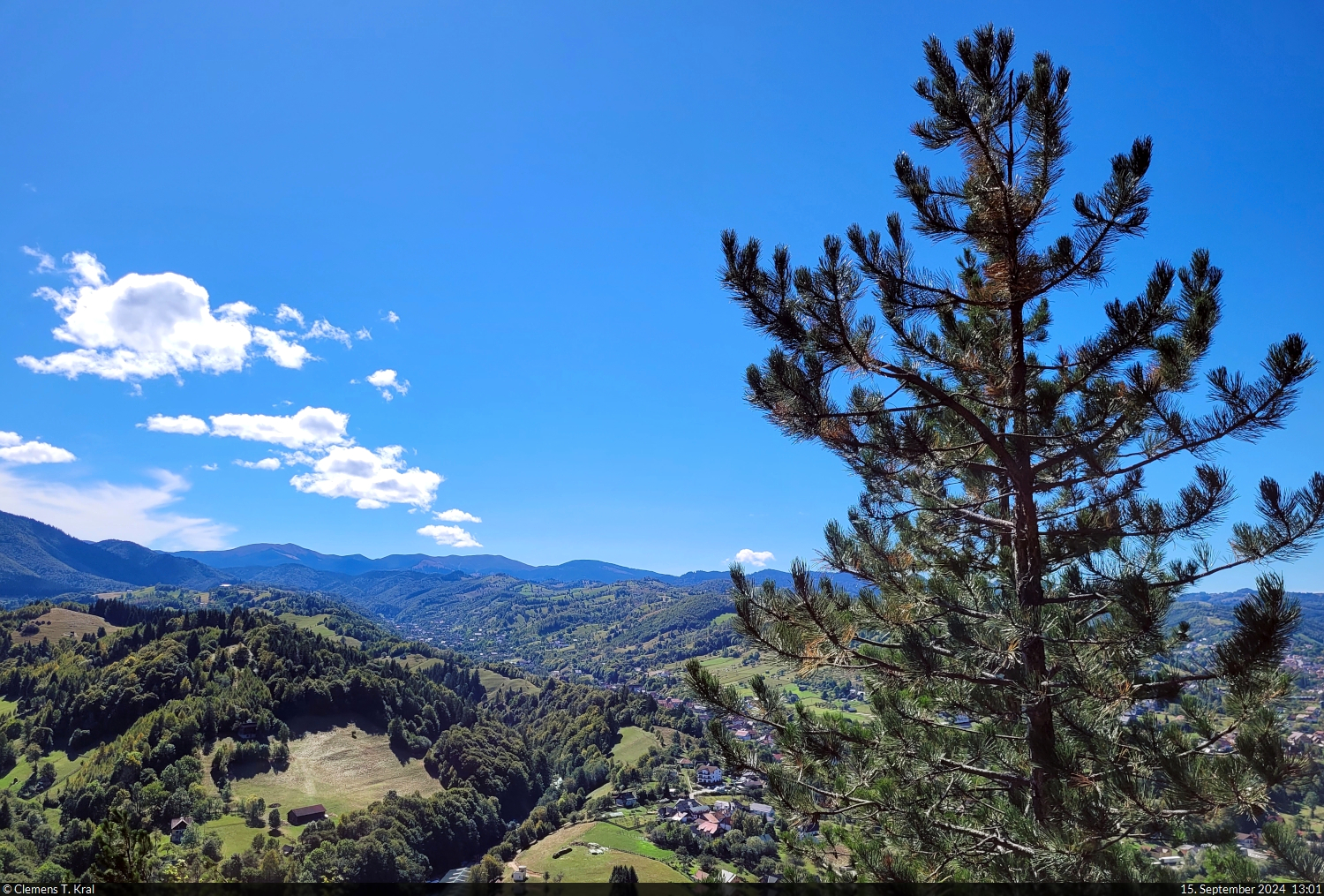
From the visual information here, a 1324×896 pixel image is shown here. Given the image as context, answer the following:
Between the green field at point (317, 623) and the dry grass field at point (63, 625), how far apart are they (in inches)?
1456

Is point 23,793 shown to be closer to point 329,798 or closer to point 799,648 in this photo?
point 329,798

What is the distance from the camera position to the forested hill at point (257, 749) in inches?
2213

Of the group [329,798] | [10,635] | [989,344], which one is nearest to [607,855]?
[329,798]

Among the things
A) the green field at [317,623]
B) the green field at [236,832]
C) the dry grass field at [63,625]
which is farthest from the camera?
the green field at [317,623]

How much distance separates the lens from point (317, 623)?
17812cm

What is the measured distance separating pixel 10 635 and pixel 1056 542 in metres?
181

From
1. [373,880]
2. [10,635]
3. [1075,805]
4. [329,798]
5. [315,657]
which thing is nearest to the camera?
[1075,805]

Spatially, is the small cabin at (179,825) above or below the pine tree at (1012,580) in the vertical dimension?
below

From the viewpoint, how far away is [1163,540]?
598 cm

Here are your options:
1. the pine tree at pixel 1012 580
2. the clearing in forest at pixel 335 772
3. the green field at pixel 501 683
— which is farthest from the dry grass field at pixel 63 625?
the pine tree at pixel 1012 580

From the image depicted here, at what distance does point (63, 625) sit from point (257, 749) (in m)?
92.2

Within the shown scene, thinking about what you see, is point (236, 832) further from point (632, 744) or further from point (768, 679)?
point (768, 679)

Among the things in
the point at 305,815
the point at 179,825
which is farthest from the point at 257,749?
the point at 179,825

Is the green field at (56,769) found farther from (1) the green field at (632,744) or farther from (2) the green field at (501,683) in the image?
(2) the green field at (501,683)
